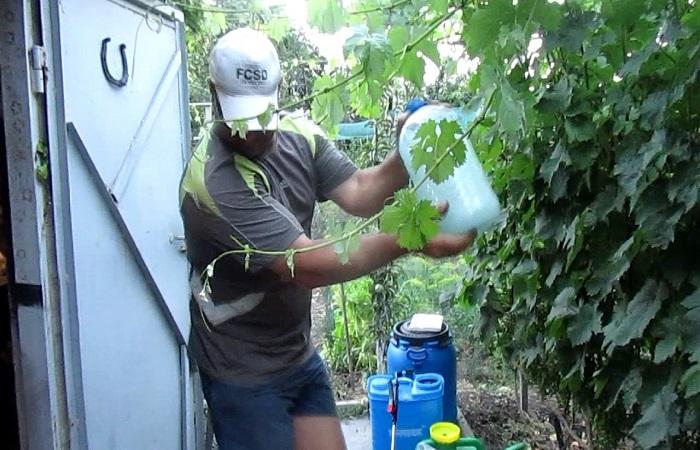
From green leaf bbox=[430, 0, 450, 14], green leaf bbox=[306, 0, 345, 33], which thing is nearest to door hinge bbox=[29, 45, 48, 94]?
green leaf bbox=[306, 0, 345, 33]

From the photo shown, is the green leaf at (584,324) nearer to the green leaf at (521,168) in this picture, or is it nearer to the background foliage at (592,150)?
the background foliage at (592,150)

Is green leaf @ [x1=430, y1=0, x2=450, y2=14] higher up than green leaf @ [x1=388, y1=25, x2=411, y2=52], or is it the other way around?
green leaf @ [x1=430, y1=0, x2=450, y2=14]

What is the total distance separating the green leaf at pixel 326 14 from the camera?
154cm

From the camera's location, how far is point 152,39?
348 cm

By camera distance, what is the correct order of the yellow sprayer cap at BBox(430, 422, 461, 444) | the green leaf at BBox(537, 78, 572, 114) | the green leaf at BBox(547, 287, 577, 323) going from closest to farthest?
the green leaf at BBox(537, 78, 572, 114) → the green leaf at BBox(547, 287, 577, 323) → the yellow sprayer cap at BBox(430, 422, 461, 444)

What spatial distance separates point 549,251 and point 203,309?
1.19 meters

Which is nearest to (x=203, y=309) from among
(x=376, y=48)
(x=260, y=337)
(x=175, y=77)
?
(x=260, y=337)

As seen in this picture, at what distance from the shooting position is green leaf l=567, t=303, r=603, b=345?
6.16ft

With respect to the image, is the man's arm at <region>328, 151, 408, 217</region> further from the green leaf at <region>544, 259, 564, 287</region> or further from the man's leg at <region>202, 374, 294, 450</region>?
the man's leg at <region>202, 374, 294, 450</region>

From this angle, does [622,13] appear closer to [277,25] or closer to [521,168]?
[521,168]

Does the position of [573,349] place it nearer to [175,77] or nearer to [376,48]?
[376,48]

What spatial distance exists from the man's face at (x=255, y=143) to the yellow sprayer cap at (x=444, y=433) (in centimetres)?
152

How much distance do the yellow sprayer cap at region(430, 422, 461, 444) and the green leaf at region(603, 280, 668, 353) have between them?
1.60m

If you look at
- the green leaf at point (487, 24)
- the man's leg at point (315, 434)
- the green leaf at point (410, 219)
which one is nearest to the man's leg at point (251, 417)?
the man's leg at point (315, 434)
